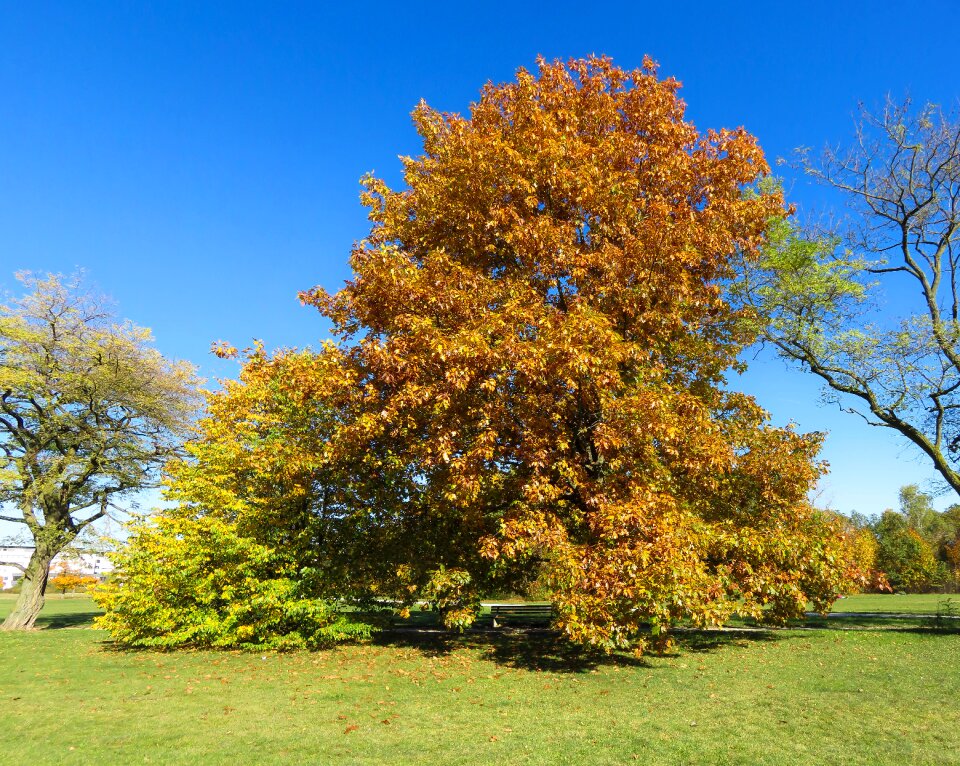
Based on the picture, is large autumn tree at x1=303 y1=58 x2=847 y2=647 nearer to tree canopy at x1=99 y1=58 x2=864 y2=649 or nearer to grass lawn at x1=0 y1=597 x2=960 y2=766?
tree canopy at x1=99 y1=58 x2=864 y2=649

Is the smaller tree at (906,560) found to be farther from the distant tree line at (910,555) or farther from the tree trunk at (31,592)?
the tree trunk at (31,592)

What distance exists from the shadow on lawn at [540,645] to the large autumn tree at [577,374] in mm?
1279

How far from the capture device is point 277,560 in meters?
13.5

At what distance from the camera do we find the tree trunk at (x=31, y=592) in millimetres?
21650

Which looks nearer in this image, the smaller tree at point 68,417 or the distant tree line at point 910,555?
the smaller tree at point 68,417

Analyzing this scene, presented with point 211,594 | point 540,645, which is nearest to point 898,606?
point 540,645

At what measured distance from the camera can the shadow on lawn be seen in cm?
1088

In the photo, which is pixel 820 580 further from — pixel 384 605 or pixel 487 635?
pixel 384 605

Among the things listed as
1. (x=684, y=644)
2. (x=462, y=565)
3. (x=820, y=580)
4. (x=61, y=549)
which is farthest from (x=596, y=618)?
(x=61, y=549)

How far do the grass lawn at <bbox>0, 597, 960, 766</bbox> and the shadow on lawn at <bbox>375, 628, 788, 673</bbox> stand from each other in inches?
4.0

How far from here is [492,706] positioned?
7758 mm

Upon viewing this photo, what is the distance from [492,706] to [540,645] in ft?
18.4

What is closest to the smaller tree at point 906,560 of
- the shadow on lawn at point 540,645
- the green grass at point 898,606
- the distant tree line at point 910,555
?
the distant tree line at point 910,555

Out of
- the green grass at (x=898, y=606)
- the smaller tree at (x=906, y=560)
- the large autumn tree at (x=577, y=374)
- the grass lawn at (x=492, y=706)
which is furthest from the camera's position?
the smaller tree at (x=906, y=560)
